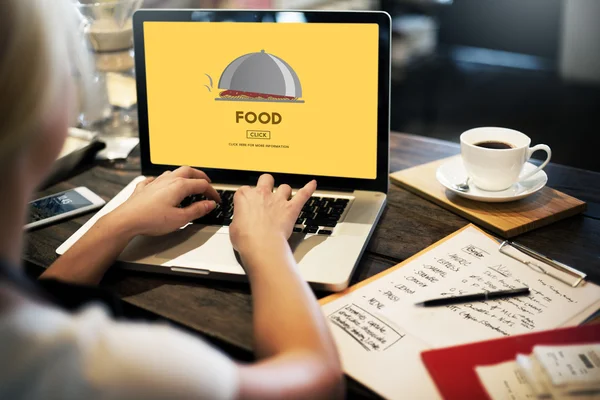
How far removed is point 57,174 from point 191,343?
3.11 ft

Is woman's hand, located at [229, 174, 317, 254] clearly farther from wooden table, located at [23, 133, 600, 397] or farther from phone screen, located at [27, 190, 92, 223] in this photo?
phone screen, located at [27, 190, 92, 223]

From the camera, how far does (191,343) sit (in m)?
0.52

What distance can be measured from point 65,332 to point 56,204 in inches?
31.4

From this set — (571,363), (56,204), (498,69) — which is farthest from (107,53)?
(498,69)

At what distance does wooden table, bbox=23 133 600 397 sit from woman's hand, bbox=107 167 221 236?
0.27 ft

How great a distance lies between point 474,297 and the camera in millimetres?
848

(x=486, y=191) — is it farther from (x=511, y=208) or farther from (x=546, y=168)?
(x=546, y=168)

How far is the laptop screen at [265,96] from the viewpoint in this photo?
3.57ft

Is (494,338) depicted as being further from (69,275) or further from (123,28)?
(123,28)

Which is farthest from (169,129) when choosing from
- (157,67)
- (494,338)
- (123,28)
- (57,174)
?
(494,338)

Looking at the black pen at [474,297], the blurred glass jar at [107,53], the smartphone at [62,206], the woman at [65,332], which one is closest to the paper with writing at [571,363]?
the black pen at [474,297]

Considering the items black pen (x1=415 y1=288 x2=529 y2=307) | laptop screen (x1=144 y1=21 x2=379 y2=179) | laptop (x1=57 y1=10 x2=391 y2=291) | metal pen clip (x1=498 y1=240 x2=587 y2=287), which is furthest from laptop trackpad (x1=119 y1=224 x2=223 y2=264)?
metal pen clip (x1=498 y1=240 x2=587 y2=287)

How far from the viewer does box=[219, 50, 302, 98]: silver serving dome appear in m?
1.12

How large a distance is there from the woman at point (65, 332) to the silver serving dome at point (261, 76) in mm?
449
